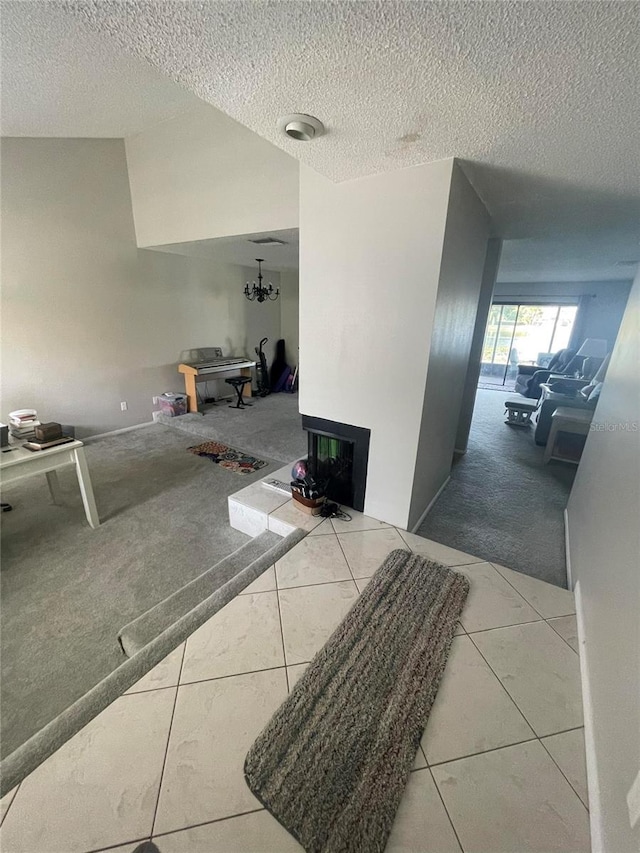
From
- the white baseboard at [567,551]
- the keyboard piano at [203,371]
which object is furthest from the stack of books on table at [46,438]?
the white baseboard at [567,551]

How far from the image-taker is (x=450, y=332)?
2.11m

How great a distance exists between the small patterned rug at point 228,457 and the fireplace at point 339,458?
1.13 m

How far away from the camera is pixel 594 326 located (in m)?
7.05

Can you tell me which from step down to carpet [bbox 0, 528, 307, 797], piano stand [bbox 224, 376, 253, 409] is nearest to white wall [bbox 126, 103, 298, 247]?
piano stand [bbox 224, 376, 253, 409]

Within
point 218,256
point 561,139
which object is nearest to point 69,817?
point 561,139

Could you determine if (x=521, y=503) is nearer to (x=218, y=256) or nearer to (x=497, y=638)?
(x=497, y=638)

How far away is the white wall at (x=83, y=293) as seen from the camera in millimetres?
3330

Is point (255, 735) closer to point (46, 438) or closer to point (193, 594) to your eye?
point (193, 594)

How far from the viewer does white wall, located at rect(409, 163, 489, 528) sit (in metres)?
1.76

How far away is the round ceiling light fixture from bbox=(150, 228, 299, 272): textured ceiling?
166 cm

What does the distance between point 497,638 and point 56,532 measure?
116 inches

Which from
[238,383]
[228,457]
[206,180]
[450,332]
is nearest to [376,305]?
[450,332]

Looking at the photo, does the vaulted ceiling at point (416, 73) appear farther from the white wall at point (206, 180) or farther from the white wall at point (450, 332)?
the white wall at point (206, 180)

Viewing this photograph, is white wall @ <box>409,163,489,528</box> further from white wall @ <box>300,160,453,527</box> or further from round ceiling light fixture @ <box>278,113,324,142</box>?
round ceiling light fixture @ <box>278,113,324,142</box>
